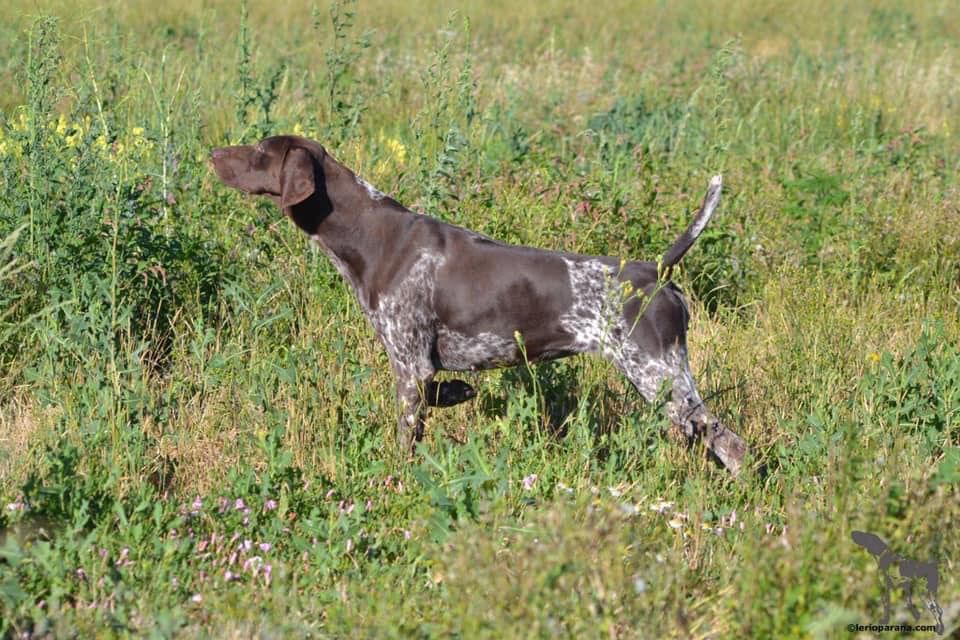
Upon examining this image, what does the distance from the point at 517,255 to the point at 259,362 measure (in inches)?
50.6

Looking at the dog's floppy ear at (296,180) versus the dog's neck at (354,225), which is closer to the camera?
the dog's floppy ear at (296,180)

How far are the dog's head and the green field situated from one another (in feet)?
1.79

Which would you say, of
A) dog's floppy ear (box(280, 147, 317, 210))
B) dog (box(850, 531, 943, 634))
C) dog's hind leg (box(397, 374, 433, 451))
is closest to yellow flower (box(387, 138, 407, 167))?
dog's floppy ear (box(280, 147, 317, 210))

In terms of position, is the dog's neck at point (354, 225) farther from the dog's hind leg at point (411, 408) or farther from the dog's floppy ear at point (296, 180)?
the dog's hind leg at point (411, 408)

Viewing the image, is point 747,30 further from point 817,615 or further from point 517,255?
point 817,615

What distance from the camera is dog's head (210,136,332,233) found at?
5512 millimetres

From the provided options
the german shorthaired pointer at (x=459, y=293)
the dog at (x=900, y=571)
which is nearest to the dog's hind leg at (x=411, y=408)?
the german shorthaired pointer at (x=459, y=293)

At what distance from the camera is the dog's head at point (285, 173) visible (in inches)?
217

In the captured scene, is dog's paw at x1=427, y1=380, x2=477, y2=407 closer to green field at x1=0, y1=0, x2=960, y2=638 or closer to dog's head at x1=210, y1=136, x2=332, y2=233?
green field at x1=0, y1=0, x2=960, y2=638

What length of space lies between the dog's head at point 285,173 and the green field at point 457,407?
54 centimetres

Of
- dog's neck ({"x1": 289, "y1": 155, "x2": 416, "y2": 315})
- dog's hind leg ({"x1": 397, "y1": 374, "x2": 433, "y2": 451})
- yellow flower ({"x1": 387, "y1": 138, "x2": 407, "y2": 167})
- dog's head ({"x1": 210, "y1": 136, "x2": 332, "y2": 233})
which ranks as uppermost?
dog's head ({"x1": 210, "y1": 136, "x2": 332, "y2": 233})

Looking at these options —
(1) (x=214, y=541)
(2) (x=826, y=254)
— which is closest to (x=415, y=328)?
(1) (x=214, y=541)

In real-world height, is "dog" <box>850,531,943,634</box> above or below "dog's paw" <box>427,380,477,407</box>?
above

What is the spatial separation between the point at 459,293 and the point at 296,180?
0.86 m
